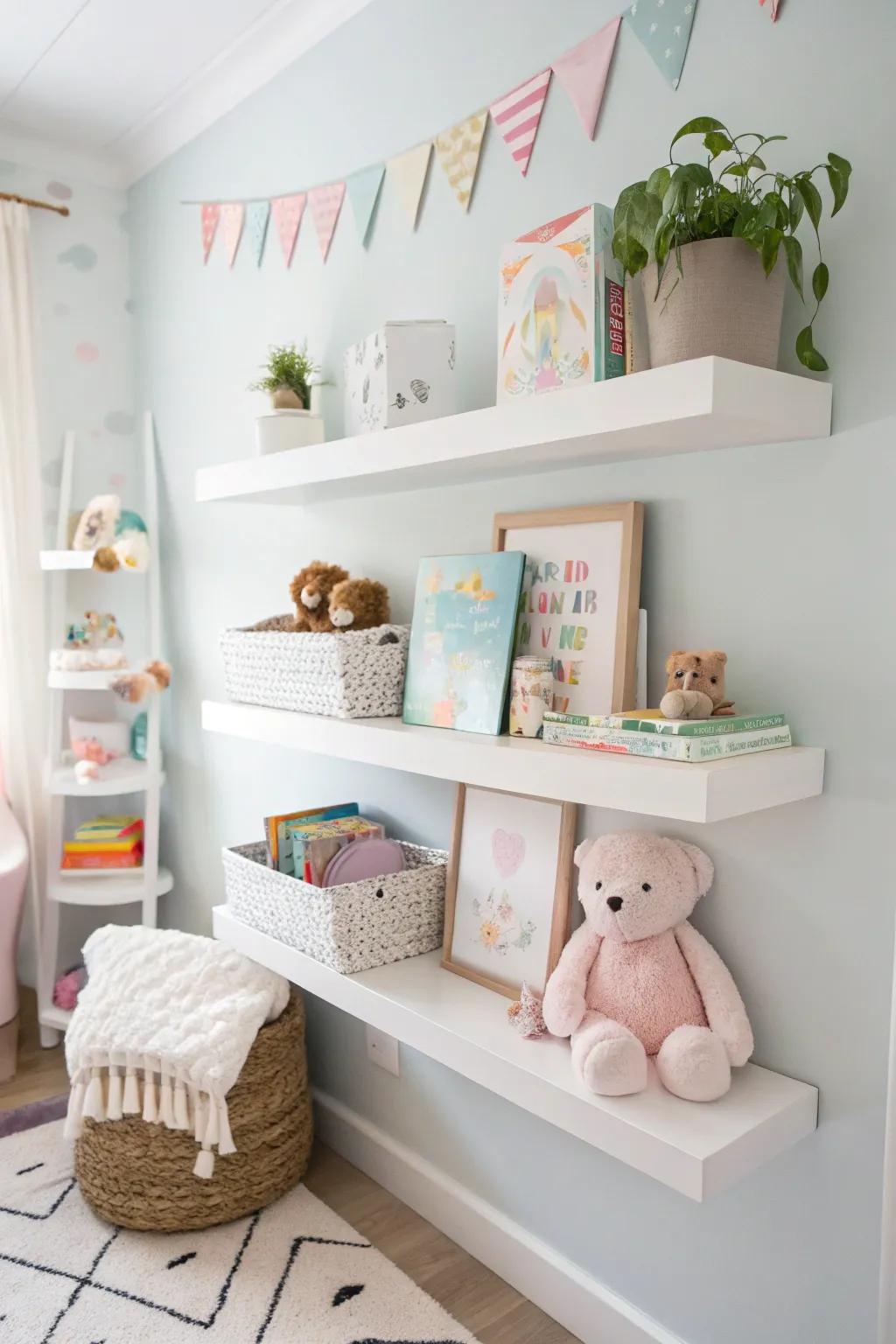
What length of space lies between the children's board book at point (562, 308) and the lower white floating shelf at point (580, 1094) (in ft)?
3.01

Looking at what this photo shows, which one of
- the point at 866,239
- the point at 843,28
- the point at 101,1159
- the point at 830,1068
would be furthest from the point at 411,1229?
the point at 843,28

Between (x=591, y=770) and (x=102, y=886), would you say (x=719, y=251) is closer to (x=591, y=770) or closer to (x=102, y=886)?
(x=591, y=770)

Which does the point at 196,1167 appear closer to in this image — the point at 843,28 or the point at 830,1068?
the point at 830,1068

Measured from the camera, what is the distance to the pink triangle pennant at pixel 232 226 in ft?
7.69

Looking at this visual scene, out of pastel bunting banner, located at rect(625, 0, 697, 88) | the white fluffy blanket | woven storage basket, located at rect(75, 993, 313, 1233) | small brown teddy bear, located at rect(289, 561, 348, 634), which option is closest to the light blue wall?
pastel bunting banner, located at rect(625, 0, 697, 88)

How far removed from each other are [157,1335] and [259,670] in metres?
1.14

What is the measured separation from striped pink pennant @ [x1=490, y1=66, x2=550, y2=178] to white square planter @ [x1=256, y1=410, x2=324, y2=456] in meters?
0.61

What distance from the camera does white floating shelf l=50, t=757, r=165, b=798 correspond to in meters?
2.66

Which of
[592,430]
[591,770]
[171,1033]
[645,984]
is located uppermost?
[592,430]

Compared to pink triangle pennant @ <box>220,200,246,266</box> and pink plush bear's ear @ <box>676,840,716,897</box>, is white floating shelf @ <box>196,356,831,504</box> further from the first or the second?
pink triangle pennant @ <box>220,200,246,266</box>

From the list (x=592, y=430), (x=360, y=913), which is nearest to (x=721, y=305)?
(x=592, y=430)

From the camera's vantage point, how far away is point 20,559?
110 inches

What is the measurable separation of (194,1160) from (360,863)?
65 cm

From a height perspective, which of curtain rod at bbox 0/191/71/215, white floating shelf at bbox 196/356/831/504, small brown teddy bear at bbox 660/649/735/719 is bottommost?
small brown teddy bear at bbox 660/649/735/719
